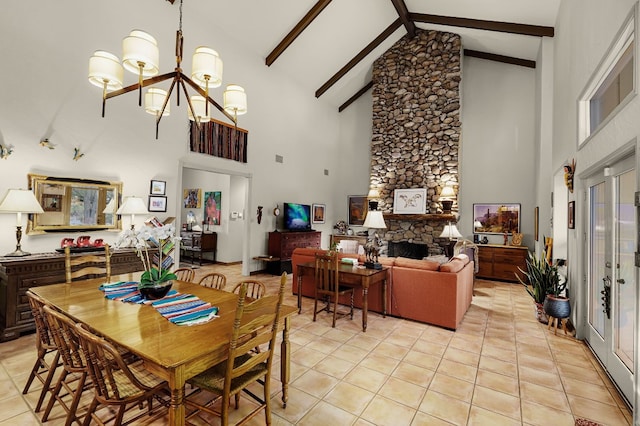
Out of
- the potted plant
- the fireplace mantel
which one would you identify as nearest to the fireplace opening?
the fireplace mantel

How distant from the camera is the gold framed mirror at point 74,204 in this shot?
155 inches

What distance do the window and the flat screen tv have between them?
584cm

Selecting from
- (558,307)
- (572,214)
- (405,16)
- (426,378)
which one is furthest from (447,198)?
(426,378)

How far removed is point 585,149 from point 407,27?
19.0 ft

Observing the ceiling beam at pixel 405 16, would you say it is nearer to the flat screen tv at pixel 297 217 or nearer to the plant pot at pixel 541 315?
the flat screen tv at pixel 297 217

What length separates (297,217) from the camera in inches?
320

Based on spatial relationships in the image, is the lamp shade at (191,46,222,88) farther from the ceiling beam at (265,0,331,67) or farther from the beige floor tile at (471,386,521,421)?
the ceiling beam at (265,0,331,67)

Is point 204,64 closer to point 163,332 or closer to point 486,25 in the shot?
point 163,332

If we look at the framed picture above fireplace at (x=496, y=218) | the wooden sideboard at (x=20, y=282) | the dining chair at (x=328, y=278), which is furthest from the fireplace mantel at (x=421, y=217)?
the wooden sideboard at (x=20, y=282)

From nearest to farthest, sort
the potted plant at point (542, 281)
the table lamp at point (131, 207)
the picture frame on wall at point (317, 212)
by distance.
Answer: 1. the potted plant at point (542, 281)
2. the table lamp at point (131, 207)
3. the picture frame on wall at point (317, 212)

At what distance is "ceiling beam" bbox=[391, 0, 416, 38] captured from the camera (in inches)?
258

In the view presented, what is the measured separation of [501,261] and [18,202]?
8.54 m

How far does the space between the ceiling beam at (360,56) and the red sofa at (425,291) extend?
6.11 meters

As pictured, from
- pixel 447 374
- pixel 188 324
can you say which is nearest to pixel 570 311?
pixel 447 374
